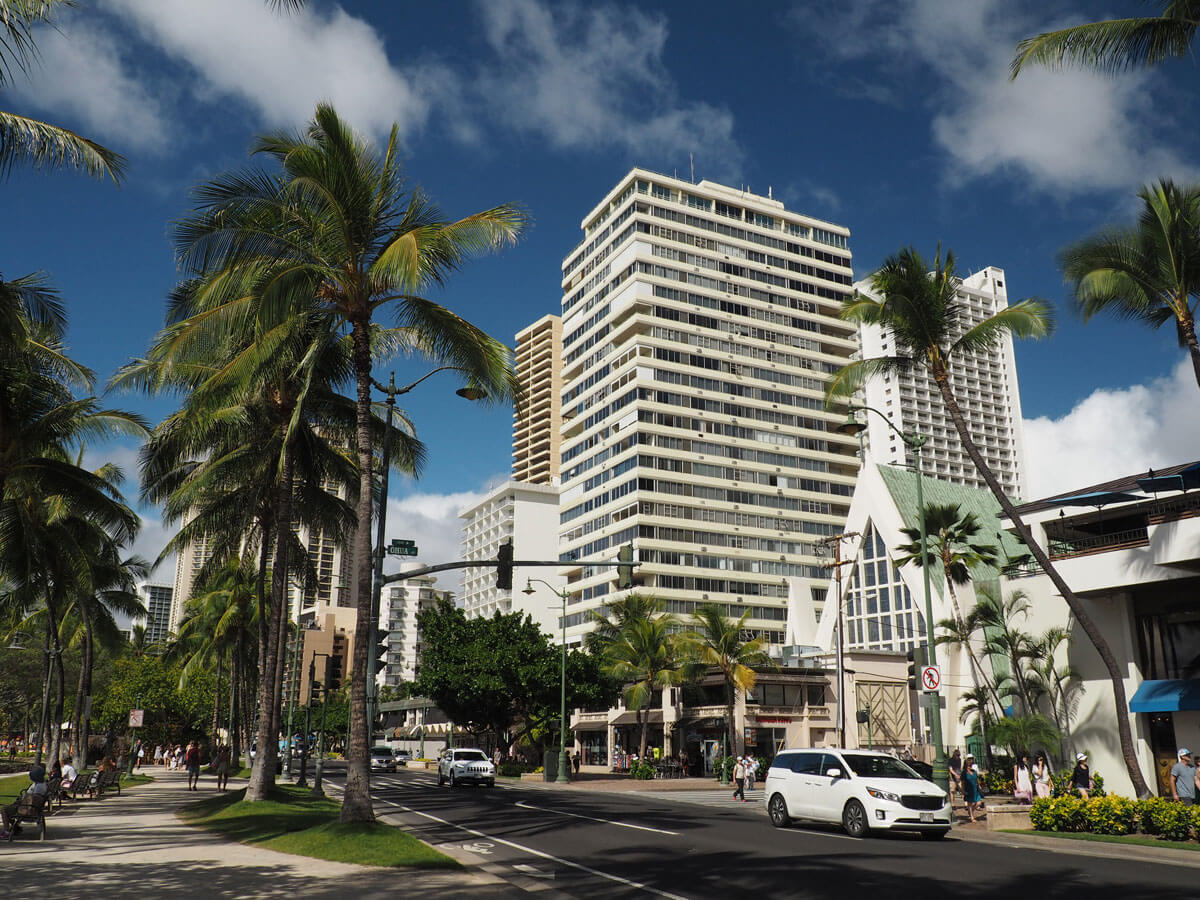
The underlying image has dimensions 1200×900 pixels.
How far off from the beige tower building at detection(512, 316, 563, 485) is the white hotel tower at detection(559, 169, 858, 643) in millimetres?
43259

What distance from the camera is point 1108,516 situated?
1265 inches

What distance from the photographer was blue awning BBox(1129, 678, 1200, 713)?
26703 mm

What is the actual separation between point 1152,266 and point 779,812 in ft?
49.8

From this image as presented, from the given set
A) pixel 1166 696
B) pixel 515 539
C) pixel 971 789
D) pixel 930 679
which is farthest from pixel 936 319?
pixel 515 539

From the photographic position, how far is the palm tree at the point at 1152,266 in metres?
21.3

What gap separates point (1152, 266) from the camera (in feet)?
72.2

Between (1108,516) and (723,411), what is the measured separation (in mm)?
62615

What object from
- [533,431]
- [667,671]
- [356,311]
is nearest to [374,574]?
[356,311]

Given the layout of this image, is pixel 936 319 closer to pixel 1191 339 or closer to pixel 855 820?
pixel 1191 339

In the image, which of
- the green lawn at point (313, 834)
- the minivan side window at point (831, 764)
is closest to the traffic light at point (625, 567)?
the minivan side window at point (831, 764)

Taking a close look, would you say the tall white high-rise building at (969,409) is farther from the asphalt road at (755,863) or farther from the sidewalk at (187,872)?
the sidewalk at (187,872)

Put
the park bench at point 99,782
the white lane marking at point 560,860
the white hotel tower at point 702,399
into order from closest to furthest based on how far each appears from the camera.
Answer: the white lane marking at point 560,860 < the park bench at point 99,782 < the white hotel tower at point 702,399

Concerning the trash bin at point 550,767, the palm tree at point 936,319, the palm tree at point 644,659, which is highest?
the palm tree at point 936,319

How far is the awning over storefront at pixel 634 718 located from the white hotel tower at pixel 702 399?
19.6 metres
